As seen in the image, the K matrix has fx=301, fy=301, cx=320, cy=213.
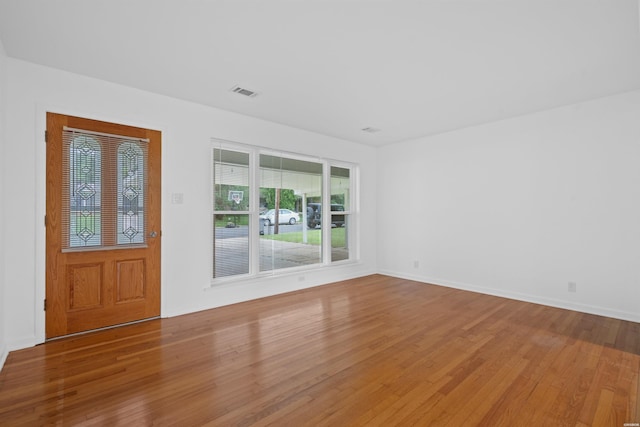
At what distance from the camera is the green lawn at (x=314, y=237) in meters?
5.04

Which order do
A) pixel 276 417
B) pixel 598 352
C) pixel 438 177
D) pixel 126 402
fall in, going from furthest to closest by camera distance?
pixel 438 177 → pixel 598 352 → pixel 126 402 → pixel 276 417

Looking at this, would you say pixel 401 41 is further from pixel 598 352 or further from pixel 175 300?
pixel 175 300

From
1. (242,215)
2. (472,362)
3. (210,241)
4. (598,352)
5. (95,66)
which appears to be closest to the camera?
(472,362)

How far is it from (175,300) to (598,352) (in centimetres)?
464

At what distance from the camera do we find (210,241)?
422 centimetres

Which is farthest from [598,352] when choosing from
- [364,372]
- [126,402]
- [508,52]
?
[126,402]

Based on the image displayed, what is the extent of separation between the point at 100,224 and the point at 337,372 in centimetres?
300

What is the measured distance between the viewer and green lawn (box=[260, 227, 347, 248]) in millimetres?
5035

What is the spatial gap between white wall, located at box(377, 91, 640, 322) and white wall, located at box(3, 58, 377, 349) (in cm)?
178

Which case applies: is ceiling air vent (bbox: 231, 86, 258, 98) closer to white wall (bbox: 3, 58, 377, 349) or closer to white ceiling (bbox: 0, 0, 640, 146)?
white ceiling (bbox: 0, 0, 640, 146)

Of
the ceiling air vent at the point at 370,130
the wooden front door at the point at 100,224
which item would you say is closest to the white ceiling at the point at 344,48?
the wooden front door at the point at 100,224

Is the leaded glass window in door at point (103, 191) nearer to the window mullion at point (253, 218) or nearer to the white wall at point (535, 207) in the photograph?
the window mullion at point (253, 218)

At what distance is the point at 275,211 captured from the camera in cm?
497

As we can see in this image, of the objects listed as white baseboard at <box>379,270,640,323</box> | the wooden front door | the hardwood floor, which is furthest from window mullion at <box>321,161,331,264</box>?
the wooden front door
